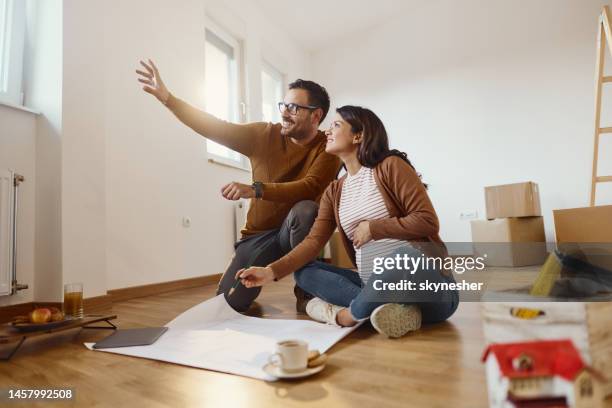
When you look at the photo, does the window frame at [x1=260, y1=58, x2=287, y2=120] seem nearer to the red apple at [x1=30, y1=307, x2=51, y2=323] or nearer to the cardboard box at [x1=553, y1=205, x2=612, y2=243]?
the cardboard box at [x1=553, y1=205, x2=612, y2=243]

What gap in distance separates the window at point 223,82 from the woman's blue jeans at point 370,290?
1955 mm

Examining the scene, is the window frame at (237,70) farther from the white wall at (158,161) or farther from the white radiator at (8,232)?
the white radiator at (8,232)

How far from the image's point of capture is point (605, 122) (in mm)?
3439

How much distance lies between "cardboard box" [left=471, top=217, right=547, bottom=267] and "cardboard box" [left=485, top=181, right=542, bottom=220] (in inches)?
2.5

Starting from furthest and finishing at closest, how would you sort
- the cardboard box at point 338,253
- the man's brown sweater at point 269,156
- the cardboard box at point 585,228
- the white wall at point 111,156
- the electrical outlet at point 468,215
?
the electrical outlet at point 468,215, the cardboard box at point 338,253, the cardboard box at point 585,228, the white wall at point 111,156, the man's brown sweater at point 269,156

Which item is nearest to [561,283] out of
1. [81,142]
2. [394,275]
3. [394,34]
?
[394,275]

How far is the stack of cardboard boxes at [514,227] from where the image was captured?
10.8ft

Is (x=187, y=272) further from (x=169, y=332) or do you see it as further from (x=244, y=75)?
(x=244, y=75)

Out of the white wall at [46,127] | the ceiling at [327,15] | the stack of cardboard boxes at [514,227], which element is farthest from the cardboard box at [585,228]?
the ceiling at [327,15]

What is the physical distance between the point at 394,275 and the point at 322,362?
0.37m

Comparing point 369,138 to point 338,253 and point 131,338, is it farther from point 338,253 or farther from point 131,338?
point 338,253

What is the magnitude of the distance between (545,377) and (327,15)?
438 centimetres

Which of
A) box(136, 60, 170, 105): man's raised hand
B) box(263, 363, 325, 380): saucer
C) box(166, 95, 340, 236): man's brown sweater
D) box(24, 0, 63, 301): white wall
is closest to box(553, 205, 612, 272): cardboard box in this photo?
box(166, 95, 340, 236): man's brown sweater

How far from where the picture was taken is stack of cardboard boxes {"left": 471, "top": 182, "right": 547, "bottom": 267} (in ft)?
10.8
